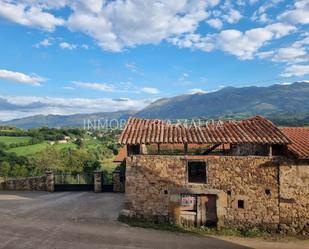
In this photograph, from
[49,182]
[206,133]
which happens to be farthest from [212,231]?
[49,182]

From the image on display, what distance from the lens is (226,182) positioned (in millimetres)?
15898

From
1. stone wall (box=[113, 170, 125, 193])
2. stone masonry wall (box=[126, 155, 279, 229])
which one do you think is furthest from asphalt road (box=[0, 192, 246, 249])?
stone wall (box=[113, 170, 125, 193])

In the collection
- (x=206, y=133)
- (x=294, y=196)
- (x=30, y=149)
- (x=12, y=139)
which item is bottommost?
(x=294, y=196)

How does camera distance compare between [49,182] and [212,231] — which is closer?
[212,231]

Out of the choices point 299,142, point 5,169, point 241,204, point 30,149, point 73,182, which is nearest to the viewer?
point 241,204

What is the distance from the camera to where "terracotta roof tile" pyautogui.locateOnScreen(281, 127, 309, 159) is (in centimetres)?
1523

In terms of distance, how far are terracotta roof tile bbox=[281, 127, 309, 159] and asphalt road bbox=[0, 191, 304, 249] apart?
14.0 feet

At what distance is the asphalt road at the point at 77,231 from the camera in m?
13.4

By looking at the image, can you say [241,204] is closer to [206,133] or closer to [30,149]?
[206,133]

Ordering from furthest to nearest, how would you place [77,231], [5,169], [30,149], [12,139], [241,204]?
[12,139] < [30,149] < [5,169] < [241,204] < [77,231]

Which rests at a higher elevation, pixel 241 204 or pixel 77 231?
pixel 241 204

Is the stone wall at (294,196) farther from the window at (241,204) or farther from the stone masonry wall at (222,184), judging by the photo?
the window at (241,204)

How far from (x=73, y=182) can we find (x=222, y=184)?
51.7 feet

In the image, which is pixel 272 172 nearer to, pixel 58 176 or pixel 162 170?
pixel 162 170
